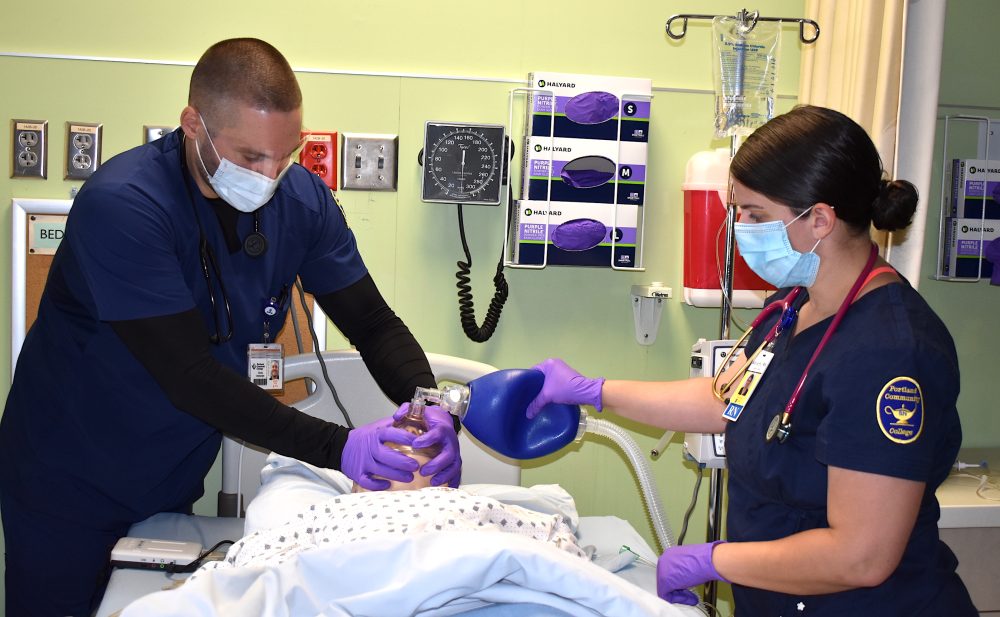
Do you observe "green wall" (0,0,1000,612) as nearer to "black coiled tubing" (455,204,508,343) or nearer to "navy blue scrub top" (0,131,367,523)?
"black coiled tubing" (455,204,508,343)

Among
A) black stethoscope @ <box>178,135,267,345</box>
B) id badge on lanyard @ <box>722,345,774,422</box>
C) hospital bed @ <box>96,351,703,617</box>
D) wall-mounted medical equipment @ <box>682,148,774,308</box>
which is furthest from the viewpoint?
wall-mounted medical equipment @ <box>682,148,774,308</box>

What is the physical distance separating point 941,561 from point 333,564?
3.51ft

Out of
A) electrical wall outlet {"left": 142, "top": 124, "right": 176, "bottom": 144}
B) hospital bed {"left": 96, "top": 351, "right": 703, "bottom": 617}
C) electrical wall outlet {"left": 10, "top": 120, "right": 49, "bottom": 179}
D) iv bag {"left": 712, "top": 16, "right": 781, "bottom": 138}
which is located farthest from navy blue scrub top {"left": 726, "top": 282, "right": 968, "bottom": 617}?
electrical wall outlet {"left": 10, "top": 120, "right": 49, "bottom": 179}

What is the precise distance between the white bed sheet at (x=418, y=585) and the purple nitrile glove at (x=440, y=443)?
450 mm

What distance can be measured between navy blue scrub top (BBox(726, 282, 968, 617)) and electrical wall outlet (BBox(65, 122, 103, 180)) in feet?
6.34

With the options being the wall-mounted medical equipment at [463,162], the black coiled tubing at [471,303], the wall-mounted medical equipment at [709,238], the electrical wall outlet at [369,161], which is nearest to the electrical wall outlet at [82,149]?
the electrical wall outlet at [369,161]

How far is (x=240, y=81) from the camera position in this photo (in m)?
1.80

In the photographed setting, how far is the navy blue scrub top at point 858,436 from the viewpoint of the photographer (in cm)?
139

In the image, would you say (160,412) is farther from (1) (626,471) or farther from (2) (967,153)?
(2) (967,153)

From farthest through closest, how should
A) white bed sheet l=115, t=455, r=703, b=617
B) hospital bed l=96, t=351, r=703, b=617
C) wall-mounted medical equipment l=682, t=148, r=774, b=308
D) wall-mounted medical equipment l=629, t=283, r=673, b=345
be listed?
wall-mounted medical equipment l=629, t=283, r=673, b=345, wall-mounted medical equipment l=682, t=148, r=774, b=308, hospital bed l=96, t=351, r=703, b=617, white bed sheet l=115, t=455, r=703, b=617

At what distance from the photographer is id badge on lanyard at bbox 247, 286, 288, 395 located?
6.88 ft

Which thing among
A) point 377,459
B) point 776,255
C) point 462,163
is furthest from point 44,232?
point 776,255

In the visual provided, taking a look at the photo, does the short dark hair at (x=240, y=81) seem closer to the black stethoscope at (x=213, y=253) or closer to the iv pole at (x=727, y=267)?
the black stethoscope at (x=213, y=253)

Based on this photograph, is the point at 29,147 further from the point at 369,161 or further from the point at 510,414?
the point at 510,414
